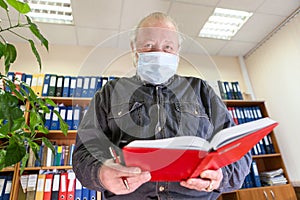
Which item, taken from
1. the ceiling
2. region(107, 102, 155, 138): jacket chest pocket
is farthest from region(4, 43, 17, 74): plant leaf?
the ceiling

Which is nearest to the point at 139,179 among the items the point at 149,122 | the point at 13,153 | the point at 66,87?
the point at 149,122

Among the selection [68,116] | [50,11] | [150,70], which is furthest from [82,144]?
[50,11]

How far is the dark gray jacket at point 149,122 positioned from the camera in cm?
64

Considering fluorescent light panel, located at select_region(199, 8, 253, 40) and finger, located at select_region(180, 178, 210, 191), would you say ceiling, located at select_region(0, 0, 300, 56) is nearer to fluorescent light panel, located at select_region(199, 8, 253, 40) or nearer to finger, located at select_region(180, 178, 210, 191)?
fluorescent light panel, located at select_region(199, 8, 253, 40)

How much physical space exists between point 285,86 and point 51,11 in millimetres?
2815

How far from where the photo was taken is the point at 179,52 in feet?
2.98

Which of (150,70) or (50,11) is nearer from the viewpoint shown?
(150,70)

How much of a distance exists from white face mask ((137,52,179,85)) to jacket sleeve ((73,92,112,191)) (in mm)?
201

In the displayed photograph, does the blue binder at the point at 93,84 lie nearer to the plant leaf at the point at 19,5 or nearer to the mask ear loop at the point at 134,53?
the mask ear loop at the point at 134,53

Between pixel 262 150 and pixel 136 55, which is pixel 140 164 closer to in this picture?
pixel 136 55

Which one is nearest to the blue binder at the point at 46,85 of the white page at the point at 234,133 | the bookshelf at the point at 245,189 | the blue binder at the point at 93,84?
the bookshelf at the point at 245,189

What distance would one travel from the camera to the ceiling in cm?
221

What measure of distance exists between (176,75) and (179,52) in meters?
0.11

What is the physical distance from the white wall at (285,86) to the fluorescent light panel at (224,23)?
514mm
